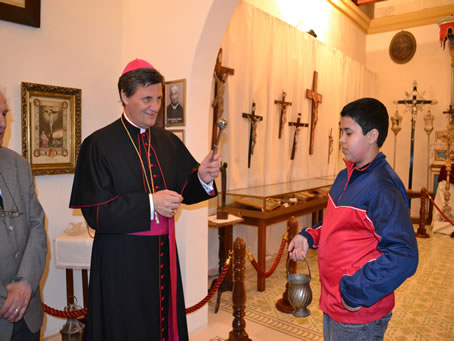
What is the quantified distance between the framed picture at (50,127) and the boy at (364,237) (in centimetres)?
279

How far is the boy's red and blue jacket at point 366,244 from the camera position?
63.9 inches

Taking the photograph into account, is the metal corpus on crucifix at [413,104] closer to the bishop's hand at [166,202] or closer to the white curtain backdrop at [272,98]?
the white curtain backdrop at [272,98]

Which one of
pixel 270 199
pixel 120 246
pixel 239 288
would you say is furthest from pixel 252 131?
pixel 120 246

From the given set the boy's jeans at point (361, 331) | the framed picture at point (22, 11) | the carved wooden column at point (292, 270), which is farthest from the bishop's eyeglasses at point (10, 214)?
the carved wooden column at point (292, 270)

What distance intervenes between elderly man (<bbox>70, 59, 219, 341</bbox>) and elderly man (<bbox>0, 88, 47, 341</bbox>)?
10.7 inches

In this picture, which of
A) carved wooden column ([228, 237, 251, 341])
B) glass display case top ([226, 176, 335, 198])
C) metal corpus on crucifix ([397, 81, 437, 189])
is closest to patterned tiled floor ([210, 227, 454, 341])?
carved wooden column ([228, 237, 251, 341])

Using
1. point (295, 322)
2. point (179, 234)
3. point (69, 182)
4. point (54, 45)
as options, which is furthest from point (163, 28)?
point (295, 322)

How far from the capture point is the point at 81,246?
3373mm

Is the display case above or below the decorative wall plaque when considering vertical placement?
below

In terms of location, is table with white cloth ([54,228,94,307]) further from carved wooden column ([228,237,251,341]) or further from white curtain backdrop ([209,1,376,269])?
white curtain backdrop ([209,1,376,269])

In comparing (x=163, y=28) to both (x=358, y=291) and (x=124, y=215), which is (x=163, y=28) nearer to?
(x=124, y=215)

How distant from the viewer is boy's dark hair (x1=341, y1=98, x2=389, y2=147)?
6.24 ft

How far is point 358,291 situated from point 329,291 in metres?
0.35

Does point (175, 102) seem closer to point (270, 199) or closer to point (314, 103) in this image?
point (270, 199)
